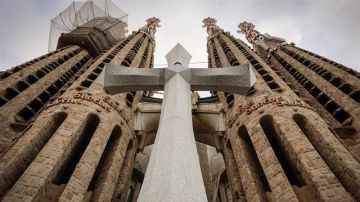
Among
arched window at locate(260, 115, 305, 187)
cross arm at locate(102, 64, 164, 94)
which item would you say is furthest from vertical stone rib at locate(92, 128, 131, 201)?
cross arm at locate(102, 64, 164, 94)

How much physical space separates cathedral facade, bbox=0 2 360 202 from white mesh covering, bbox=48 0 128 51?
19.2 feet

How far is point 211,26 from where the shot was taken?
37.1m

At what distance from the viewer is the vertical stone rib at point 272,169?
371 inches

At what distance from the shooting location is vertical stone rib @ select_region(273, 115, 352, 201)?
845cm

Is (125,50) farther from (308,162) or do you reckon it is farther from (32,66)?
(308,162)

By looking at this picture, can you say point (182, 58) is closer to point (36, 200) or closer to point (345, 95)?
point (36, 200)

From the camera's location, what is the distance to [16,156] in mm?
9727

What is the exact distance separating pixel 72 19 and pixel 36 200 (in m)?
22.1

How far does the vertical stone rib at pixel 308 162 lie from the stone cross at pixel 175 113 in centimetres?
415

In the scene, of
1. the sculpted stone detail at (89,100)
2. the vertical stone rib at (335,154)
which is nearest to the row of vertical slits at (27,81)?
the sculpted stone detail at (89,100)

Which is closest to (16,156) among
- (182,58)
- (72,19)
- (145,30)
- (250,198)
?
(182,58)

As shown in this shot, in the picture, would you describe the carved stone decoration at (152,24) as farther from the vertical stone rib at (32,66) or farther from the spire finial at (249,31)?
the vertical stone rib at (32,66)

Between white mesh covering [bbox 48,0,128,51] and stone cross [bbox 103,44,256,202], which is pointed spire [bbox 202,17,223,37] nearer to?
white mesh covering [bbox 48,0,128,51]

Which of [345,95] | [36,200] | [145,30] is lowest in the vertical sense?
[36,200]
